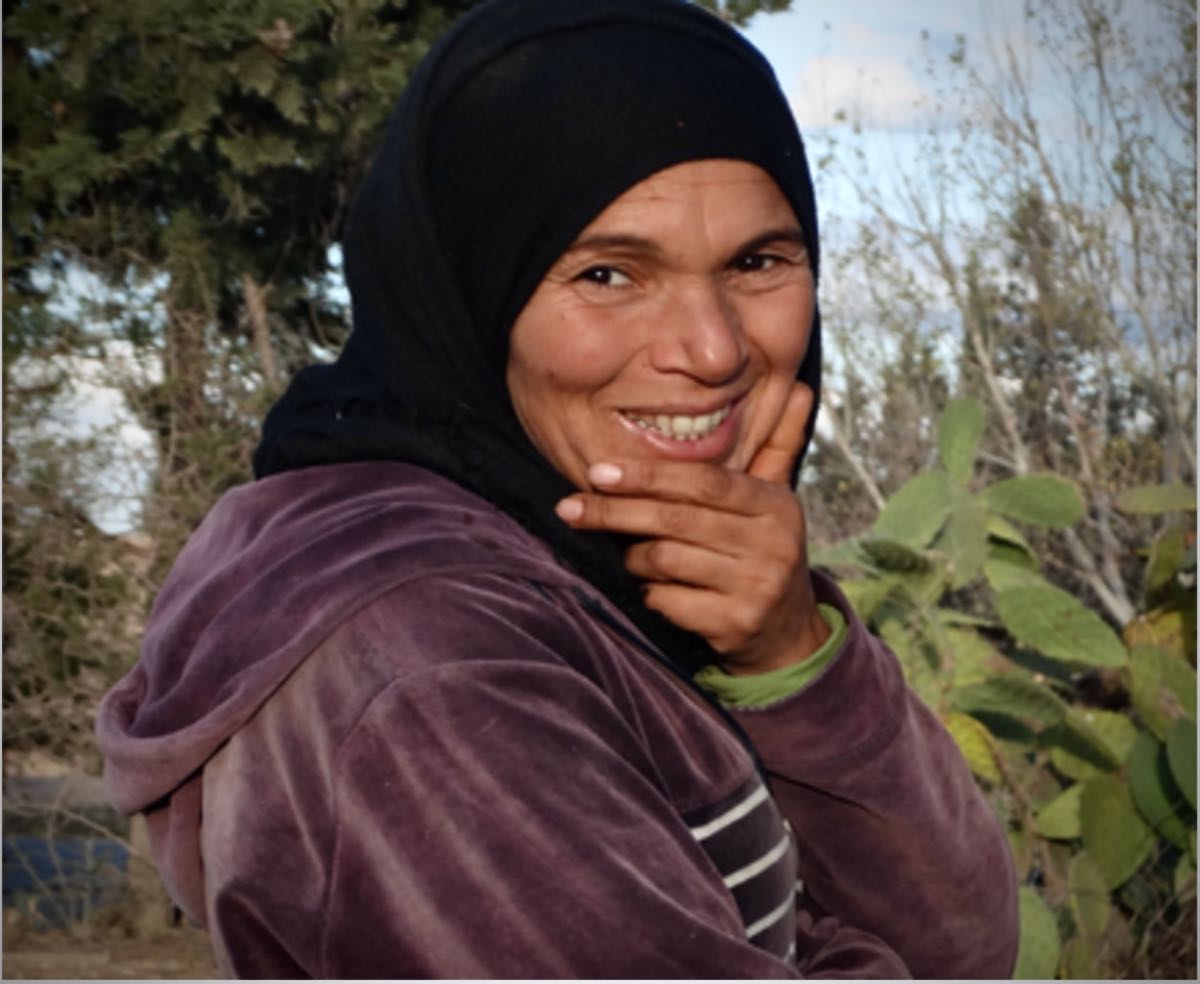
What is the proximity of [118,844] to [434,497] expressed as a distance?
733cm

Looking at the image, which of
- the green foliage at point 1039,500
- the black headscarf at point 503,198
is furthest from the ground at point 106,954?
the black headscarf at point 503,198

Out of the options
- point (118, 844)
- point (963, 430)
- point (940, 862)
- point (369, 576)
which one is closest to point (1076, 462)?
point (963, 430)

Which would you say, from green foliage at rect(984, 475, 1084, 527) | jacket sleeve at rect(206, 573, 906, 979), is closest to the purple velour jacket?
jacket sleeve at rect(206, 573, 906, 979)

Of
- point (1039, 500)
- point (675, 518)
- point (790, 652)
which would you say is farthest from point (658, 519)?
point (1039, 500)

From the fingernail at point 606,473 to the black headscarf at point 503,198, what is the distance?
0.07m

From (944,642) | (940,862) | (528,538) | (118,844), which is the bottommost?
(118,844)

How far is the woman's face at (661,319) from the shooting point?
5.10 ft

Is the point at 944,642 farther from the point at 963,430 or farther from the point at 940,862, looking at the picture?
the point at 940,862

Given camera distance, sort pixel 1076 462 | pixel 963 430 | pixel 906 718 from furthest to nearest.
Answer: pixel 1076 462
pixel 963 430
pixel 906 718

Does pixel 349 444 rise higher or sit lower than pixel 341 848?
higher

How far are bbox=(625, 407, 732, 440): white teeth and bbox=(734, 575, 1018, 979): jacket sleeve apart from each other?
0.19m

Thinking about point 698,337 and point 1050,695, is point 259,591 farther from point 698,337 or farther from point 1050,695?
point 1050,695

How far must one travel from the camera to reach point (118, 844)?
8.24m

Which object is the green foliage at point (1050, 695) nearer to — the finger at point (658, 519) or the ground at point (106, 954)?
the finger at point (658, 519)
